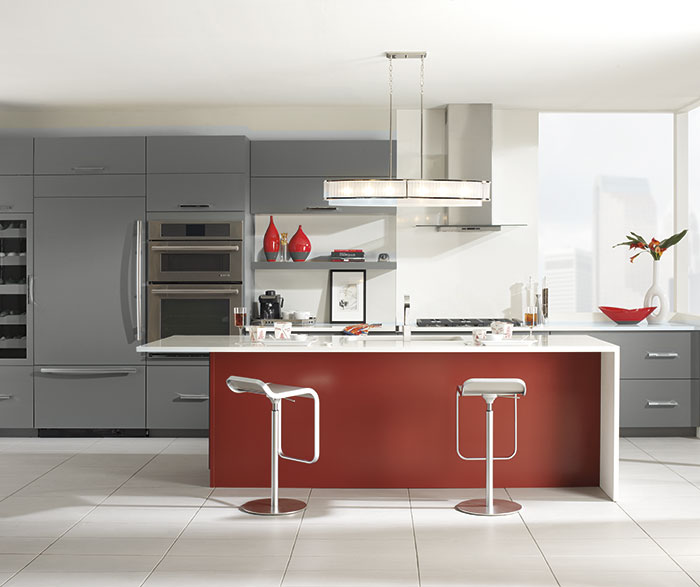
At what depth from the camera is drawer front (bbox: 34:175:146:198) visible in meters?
6.02

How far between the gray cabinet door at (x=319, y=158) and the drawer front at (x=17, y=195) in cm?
170

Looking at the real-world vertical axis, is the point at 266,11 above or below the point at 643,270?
above

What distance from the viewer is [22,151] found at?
6.05 meters

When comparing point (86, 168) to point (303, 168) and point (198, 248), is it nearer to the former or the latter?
point (198, 248)

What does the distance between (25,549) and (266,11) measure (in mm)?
2837

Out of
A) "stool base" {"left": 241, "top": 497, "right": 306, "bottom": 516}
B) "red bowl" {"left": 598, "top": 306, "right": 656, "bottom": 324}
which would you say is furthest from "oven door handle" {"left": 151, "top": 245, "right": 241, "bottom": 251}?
"red bowl" {"left": 598, "top": 306, "right": 656, "bottom": 324}

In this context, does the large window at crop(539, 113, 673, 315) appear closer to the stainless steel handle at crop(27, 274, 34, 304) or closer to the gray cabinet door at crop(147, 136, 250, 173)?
the gray cabinet door at crop(147, 136, 250, 173)

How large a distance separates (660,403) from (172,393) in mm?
3638

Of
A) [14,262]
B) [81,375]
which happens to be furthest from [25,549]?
[14,262]

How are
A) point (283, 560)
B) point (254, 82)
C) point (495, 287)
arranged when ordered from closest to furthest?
1. point (283, 560)
2. point (254, 82)
3. point (495, 287)

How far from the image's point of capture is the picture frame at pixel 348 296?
642 centimetres

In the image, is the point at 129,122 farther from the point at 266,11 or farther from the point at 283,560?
the point at 283,560

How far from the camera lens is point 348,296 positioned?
21.1 feet

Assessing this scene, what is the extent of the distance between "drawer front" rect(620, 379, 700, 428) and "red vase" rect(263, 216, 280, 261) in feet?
9.20
